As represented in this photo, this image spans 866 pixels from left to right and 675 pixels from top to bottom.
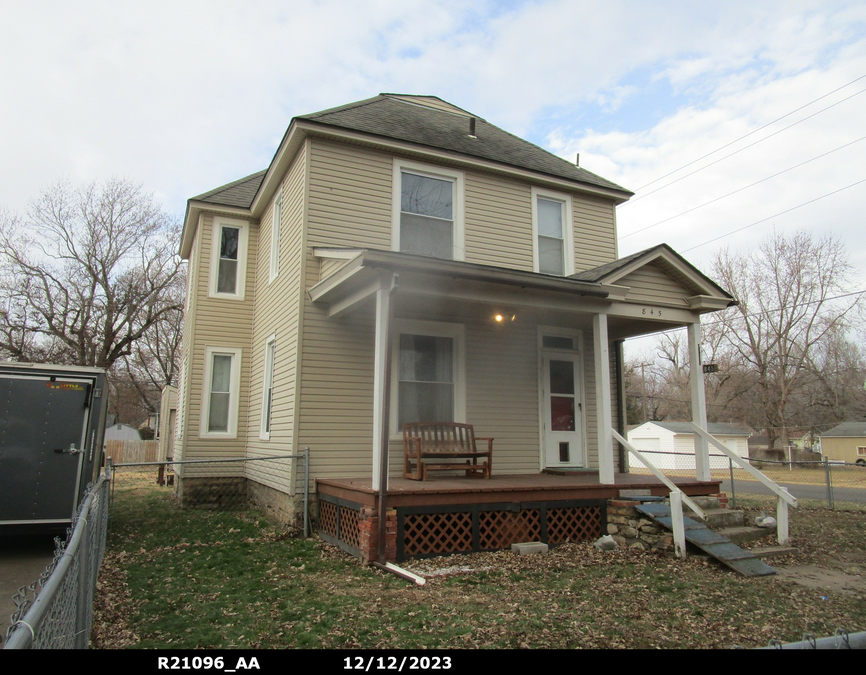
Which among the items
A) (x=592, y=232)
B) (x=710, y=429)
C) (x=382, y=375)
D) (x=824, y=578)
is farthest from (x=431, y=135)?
(x=710, y=429)

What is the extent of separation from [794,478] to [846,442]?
18.1 m

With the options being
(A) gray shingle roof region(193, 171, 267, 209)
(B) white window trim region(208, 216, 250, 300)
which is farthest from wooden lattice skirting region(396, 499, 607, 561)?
(A) gray shingle roof region(193, 171, 267, 209)

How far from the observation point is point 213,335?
12070 millimetres

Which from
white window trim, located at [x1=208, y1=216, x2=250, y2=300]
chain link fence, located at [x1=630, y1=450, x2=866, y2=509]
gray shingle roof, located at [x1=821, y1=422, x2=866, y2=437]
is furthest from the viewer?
gray shingle roof, located at [x1=821, y1=422, x2=866, y2=437]

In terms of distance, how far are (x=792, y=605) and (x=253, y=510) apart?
8345mm

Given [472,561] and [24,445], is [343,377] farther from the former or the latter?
[24,445]

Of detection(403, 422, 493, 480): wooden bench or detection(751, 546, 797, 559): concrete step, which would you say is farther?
detection(403, 422, 493, 480): wooden bench

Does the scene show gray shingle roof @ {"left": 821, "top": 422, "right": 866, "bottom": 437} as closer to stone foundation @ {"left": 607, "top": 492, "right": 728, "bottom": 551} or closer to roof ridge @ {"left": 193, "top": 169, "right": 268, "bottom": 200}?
stone foundation @ {"left": 607, "top": 492, "right": 728, "bottom": 551}

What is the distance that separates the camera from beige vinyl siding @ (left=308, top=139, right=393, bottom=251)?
29.9 ft

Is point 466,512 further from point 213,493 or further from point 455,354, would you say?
point 213,493

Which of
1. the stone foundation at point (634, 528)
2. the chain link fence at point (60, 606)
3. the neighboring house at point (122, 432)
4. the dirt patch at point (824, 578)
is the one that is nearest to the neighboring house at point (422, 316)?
the stone foundation at point (634, 528)

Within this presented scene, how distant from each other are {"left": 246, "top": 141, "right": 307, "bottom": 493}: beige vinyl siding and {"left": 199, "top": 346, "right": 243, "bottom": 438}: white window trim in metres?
0.31

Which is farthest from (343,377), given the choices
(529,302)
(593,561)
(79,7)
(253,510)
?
(79,7)

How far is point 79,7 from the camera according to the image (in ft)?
27.2
